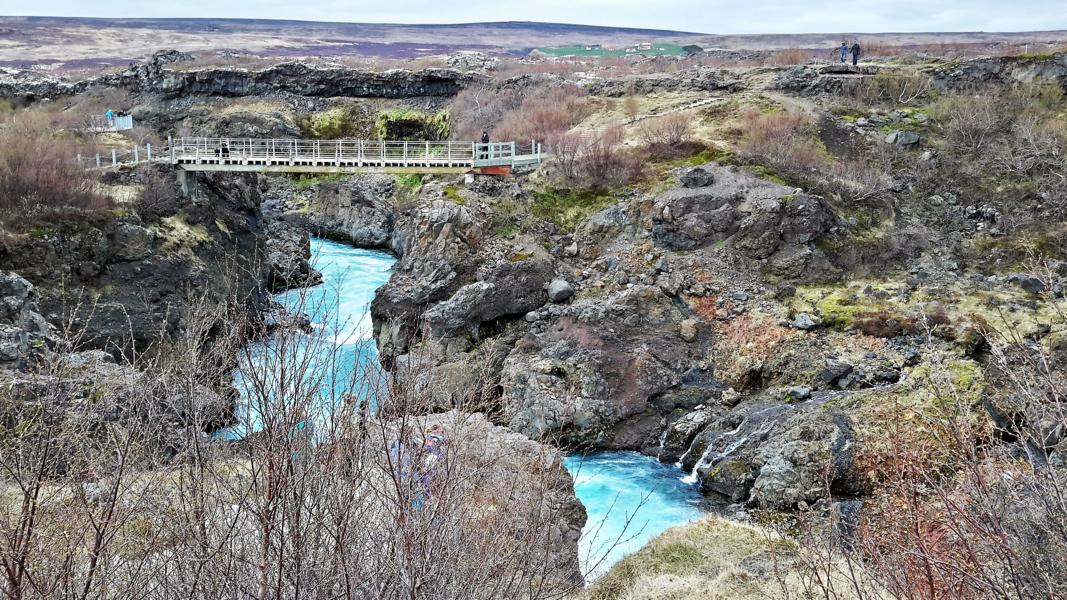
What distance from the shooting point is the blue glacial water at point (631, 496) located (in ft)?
54.0

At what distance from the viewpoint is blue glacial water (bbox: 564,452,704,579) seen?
16453 mm

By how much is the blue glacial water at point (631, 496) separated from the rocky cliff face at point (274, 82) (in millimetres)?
40549

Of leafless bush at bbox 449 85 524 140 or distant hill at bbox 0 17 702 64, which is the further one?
distant hill at bbox 0 17 702 64

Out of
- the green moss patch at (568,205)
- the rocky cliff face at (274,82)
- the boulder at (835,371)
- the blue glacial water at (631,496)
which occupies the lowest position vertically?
the blue glacial water at (631,496)

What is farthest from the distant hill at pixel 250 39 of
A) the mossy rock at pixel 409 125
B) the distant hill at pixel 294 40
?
the mossy rock at pixel 409 125

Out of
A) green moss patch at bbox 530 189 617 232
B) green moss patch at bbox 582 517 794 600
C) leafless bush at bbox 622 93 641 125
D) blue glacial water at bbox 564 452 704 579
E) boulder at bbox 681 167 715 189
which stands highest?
leafless bush at bbox 622 93 641 125

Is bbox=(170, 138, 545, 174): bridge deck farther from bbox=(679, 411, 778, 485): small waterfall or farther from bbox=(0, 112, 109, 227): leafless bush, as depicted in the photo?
bbox=(679, 411, 778, 485): small waterfall

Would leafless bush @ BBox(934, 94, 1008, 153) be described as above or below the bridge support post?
above

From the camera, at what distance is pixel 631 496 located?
1783cm

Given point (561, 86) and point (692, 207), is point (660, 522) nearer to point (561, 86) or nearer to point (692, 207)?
point (692, 207)

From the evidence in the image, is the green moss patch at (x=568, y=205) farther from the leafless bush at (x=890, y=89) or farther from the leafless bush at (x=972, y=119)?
the leafless bush at (x=890, y=89)

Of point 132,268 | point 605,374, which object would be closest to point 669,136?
point 605,374

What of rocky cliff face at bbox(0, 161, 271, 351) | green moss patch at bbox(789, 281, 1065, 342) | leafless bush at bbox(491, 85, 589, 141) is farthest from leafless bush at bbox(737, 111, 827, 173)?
rocky cliff face at bbox(0, 161, 271, 351)

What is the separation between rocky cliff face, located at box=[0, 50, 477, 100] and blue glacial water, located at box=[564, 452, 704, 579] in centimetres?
4055
